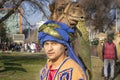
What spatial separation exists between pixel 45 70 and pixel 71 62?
12.7 inches

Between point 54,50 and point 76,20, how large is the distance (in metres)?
0.52

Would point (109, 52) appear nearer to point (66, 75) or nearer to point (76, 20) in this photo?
point (76, 20)

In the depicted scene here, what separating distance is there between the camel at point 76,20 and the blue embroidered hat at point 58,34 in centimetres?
21

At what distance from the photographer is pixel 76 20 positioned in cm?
378

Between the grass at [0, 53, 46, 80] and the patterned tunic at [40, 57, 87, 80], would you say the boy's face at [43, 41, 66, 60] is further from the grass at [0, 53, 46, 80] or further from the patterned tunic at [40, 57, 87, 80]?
the grass at [0, 53, 46, 80]

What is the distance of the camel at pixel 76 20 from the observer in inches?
148

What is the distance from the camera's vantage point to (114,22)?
61.1 meters

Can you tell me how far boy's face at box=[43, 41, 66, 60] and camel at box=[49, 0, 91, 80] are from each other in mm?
319

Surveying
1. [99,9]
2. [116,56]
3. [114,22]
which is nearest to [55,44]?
[116,56]

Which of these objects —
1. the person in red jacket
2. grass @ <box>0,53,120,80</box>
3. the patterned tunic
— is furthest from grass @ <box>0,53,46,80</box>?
the patterned tunic

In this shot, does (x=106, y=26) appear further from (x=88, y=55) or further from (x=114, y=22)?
(x=88, y=55)

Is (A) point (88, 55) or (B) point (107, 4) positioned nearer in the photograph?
(A) point (88, 55)

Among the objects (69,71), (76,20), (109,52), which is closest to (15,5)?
(109,52)

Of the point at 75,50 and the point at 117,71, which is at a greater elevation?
the point at 75,50
